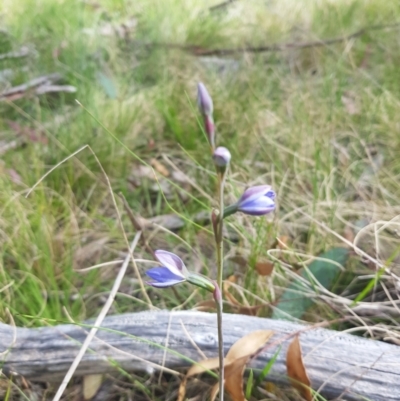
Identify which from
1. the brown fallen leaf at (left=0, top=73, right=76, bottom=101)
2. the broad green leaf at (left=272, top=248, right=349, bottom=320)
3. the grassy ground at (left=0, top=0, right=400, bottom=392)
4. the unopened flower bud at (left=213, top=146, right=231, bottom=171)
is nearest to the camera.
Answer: the unopened flower bud at (left=213, top=146, right=231, bottom=171)

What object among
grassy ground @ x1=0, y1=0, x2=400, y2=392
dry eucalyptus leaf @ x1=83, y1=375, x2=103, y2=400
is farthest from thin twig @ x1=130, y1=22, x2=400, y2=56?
dry eucalyptus leaf @ x1=83, y1=375, x2=103, y2=400

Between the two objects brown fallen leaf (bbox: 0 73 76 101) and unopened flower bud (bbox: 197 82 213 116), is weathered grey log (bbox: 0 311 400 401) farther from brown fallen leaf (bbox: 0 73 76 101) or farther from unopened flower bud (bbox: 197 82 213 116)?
brown fallen leaf (bbox: 0 73 76 101)

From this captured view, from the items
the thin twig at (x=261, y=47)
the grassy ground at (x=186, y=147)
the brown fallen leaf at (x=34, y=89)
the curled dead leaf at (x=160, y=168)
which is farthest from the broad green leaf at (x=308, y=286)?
the thin twig at (x=261, y=47)

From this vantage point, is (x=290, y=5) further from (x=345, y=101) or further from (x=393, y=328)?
(x=393, y=328)

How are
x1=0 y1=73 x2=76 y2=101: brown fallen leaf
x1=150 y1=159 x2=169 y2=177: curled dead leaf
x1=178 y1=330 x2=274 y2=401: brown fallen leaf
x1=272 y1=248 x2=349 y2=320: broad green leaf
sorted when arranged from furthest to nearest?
x1=0 y1=73 x2=76 y2=101: brown fallen leaf < x1=150 y1=159 x2=169 y2=177: curled dead leaf < x1=272 y1=248 x2=349 y2=320: broad green leaf < x1=178 y1=330 x2=274 y2=401: brown fallen leaf

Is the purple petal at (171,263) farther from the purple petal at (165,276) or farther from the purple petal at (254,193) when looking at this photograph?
the purple petal at (254,193)

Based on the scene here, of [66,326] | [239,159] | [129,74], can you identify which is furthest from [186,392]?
[129,74]

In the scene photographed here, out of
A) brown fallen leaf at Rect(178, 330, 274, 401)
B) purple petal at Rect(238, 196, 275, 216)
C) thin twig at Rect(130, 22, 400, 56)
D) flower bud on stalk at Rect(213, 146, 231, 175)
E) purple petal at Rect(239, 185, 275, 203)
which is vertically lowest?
brown fallen leaf at Rect(178, 330, 274, 401)
